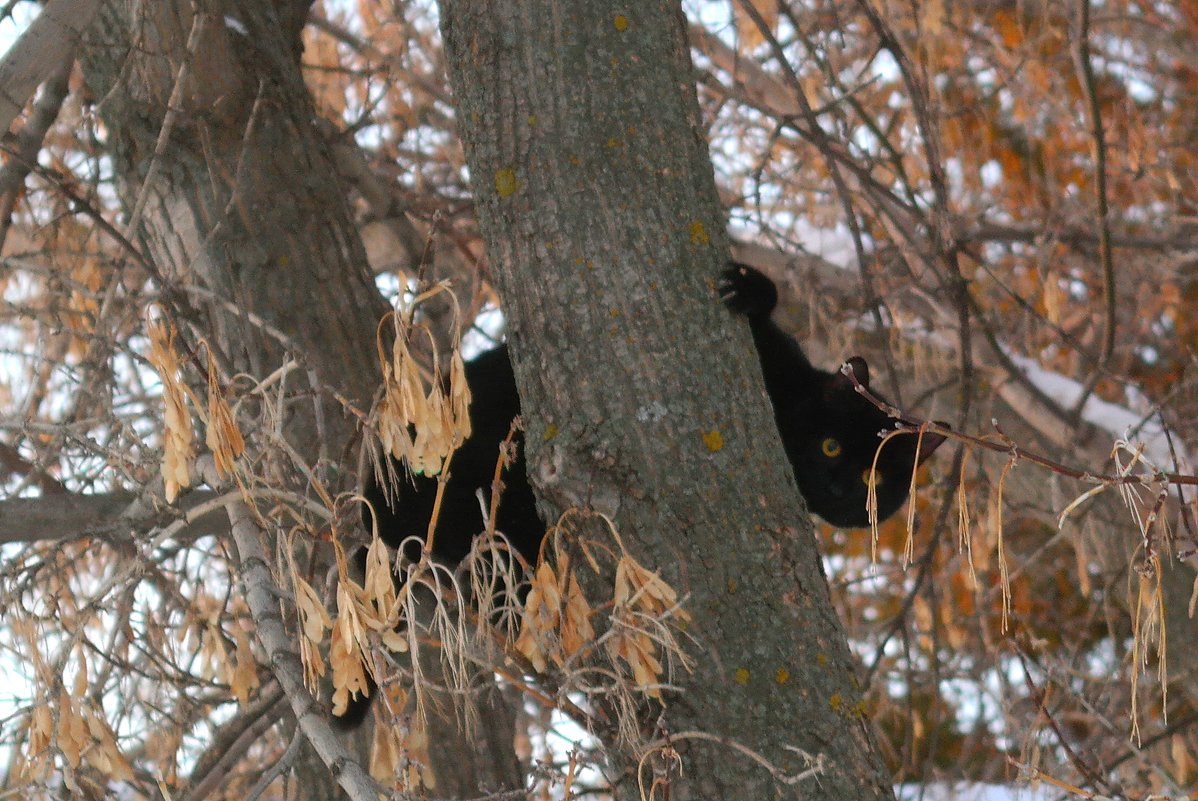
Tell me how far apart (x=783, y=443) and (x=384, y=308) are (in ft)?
2.92

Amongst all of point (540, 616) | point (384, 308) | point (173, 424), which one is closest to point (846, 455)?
point (384, 308)

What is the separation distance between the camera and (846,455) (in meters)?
2.99

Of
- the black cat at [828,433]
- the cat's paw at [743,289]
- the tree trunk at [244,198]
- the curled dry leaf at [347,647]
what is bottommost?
the curled dry leaf at [347,647]

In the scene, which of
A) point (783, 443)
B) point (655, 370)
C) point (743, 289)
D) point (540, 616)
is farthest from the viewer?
point (783, 443)

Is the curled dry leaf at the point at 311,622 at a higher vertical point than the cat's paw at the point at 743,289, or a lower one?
lower

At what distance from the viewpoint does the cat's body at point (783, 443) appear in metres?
2.28

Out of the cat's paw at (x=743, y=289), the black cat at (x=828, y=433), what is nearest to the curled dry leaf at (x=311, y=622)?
the cat's paw at (x=743, y=289)

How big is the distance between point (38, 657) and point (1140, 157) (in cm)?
319

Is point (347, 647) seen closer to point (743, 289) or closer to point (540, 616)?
point (540, 616)

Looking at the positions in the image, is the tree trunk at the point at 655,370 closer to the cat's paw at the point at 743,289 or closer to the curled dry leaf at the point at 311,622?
the cat's paw at the point at 743,289

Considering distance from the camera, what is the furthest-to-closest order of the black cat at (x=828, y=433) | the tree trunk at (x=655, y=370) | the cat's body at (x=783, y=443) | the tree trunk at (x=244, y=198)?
1. the black cat at (x=828, y=433)
2. the tree trunk at (x=244, y=198)
3. the cat's body at (x=783, y=443)
4. the tree trunk at (x=655, y=370)

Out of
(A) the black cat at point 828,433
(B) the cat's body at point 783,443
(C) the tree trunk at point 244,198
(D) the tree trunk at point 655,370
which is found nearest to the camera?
(D) the tree trunk at point 655,370

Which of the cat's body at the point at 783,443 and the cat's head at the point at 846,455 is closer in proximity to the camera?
the cat's body at the point at 783,443

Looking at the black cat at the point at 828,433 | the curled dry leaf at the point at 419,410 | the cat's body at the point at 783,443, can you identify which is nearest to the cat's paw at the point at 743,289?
the cat's body at the point at 783,443
